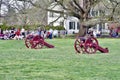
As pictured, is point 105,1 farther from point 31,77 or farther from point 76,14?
point 31,77

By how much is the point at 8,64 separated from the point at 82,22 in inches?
1215

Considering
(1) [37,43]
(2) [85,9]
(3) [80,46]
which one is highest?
(2) [85,9]

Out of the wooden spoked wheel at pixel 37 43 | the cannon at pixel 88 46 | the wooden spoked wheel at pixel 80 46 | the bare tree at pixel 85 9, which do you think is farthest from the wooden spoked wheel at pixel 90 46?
the bare tree at pixel 85 9

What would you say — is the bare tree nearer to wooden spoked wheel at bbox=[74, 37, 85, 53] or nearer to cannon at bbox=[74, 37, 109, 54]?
wooden spoked wheel at bbox=[74, 37, 85, 53]

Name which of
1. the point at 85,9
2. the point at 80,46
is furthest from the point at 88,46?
the point at 85,9

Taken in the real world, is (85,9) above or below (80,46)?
above

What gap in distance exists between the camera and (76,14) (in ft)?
147

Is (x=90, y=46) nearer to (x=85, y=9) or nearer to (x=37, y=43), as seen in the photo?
(x=37, y=43)

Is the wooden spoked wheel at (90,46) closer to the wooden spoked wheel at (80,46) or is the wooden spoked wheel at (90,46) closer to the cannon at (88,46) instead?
the cannon at (88,46)

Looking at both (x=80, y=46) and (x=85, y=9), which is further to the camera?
(x=85, y=9)

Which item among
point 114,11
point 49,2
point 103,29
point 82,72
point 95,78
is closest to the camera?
point 95,78

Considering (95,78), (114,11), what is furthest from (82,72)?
(114,11)

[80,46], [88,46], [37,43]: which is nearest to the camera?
[88,46]

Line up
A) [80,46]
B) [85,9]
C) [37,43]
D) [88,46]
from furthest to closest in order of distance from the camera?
[85,9] < [37,43] < [80,46] < [88,46]
